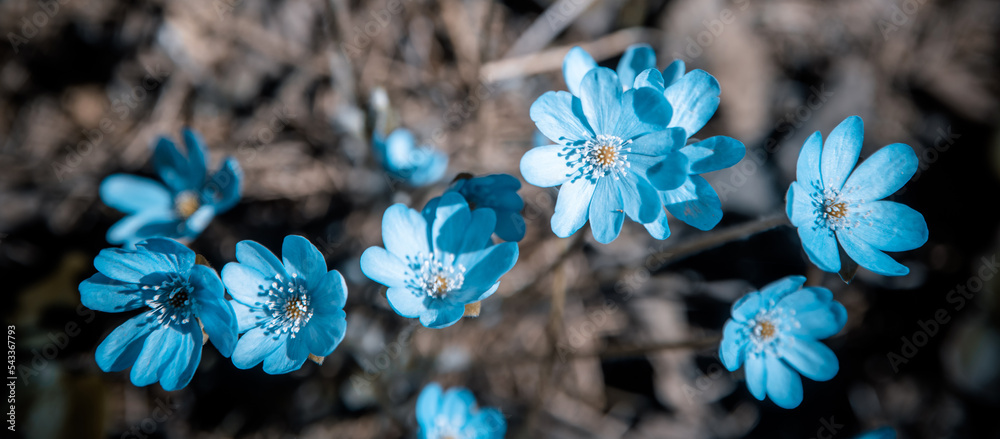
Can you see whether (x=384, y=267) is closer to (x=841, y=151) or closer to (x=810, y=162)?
(x=810, y=162)

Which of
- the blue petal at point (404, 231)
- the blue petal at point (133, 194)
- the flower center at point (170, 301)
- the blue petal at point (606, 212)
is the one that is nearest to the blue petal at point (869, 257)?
the blue petal at point (606, 212)

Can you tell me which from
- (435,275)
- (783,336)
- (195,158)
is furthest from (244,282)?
(783,336)

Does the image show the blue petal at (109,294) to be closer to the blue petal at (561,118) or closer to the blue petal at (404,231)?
the blue petal at (404,231)

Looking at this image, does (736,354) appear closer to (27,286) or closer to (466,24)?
(466,24)

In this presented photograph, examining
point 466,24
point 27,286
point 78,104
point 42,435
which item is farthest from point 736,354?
point 78,104

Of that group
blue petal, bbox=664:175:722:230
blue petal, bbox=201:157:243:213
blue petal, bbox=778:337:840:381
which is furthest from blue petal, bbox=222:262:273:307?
blue petal, bbox=778:337:840:381

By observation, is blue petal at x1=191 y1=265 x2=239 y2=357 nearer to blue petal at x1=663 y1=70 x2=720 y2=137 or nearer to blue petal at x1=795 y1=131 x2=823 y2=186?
blue petal at x1=663 y1=70 x2=720 y2=137
